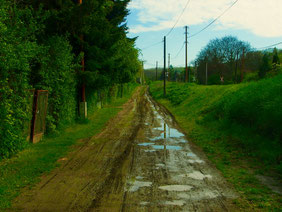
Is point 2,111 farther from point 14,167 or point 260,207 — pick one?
point 260,207

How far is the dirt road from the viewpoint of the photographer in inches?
178

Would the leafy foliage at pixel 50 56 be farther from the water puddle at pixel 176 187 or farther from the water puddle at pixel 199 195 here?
the water puddle at pixel 199 195

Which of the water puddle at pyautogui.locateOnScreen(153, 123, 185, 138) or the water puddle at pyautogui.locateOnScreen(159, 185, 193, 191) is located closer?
the water puddle at pyautogui.locateOnScreen(159, 185, 193, 191)

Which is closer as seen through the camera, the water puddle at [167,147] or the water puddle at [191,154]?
the water puddle at [191,154]

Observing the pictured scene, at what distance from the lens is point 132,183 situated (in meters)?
5.56

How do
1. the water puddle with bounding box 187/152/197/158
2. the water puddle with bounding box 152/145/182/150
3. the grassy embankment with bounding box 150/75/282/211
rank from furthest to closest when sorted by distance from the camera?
1. the water puddle with bounding box 152/145/182/150
2. the water puddle with bounding box 187/152/197/158
3. the grassy embankment with bounding box 150/75/282/211

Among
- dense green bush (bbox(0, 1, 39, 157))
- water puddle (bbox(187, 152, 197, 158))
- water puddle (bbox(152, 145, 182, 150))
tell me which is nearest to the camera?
dense green bush (bbox(0, 1, 39, 157))

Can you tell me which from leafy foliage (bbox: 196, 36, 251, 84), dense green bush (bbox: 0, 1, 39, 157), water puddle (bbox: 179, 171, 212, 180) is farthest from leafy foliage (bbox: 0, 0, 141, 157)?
leafy foliage (bbox: 196, 36, 251, 84)

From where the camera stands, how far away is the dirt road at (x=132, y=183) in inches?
178

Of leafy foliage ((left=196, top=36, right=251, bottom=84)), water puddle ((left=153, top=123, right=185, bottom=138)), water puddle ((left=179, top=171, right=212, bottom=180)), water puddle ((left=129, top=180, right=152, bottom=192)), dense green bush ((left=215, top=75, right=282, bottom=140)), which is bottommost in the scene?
water puddle ((left=179, top=171, right=212, bottom=180))

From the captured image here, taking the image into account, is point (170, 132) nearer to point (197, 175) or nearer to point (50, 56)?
point (197, 175)

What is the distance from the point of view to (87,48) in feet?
50.9

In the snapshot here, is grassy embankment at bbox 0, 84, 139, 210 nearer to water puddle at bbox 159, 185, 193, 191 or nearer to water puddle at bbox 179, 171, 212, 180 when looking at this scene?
water puddle at bbox 159, 185, 193, 191

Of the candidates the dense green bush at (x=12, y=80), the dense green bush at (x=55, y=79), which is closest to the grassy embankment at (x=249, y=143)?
the dense green bush at (x=12, y=80)
